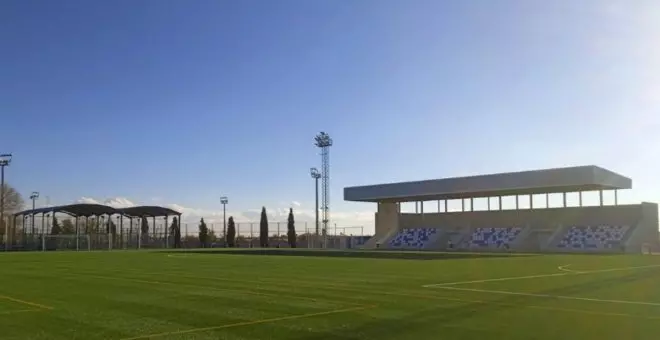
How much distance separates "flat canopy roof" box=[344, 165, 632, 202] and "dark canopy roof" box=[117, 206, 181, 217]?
21918 mm

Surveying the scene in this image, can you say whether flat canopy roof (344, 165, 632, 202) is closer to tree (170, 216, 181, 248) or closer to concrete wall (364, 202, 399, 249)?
concrete wall (364, 202, 399, 249)

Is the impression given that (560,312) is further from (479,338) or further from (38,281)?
(38,281)

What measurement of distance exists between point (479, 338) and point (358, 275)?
13191mm

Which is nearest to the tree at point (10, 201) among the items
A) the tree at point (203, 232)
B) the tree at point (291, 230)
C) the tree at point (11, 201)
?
the tree at point (11, 201)

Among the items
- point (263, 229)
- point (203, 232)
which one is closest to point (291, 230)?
point (263, 229)

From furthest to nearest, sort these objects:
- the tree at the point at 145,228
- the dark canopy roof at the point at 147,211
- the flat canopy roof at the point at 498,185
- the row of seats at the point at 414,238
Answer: the tree at the point at 145,228
the dark canopy roof at the point at 147,211
the row of seats at the point at 414,238
the flat canopy roof at the point at 498,185

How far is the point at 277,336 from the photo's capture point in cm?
970

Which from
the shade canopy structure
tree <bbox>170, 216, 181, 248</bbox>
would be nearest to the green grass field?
the shade canopy structure

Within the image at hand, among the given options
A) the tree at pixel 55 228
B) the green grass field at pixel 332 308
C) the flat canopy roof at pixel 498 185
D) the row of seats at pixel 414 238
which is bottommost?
the row of seats at pixel 414 238

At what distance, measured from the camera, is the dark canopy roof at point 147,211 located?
75.4 m

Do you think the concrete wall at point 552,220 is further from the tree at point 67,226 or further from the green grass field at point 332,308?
the tree at point 67,226

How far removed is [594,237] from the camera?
60.2 metres

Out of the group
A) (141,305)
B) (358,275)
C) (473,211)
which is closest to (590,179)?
(473,211)

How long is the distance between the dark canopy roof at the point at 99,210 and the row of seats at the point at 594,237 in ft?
147
